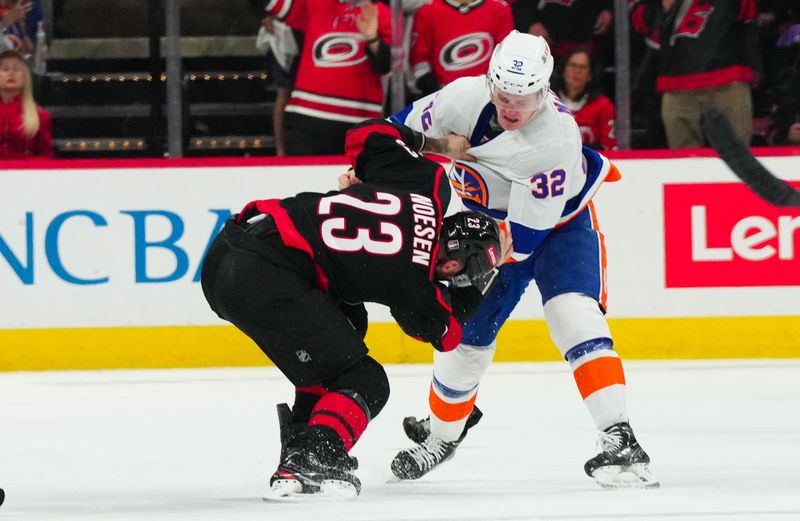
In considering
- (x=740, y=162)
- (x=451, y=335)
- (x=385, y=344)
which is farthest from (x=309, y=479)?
(x=385, y=344)

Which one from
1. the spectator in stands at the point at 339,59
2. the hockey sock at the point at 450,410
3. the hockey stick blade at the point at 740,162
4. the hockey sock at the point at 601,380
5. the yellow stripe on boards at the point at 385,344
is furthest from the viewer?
the spectator in stands at the point at 339,59

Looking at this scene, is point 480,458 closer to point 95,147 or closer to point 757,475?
point 757,475

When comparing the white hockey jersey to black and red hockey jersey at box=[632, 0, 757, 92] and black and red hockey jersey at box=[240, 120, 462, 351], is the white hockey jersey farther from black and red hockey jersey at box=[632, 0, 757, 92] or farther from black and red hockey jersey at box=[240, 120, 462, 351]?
black and red hockey jersey at box=[632, 0, 757, 92]

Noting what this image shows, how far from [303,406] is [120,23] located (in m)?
3.68

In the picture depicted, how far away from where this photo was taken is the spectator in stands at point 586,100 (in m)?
6.57

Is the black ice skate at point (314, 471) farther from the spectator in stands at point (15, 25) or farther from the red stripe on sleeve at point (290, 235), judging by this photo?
the spectator in stands at point (15, 25)

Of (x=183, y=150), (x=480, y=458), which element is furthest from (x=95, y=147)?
(x=480, y=458)

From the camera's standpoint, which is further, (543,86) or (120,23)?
(120,23)

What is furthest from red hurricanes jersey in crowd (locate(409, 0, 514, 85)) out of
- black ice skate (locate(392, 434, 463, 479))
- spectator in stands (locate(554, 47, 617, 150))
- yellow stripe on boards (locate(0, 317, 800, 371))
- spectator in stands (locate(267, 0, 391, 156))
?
black ice skate (locate(392, 434, 463, 479))

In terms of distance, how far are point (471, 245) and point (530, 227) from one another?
13.1 inches

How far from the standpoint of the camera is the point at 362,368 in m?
3.60

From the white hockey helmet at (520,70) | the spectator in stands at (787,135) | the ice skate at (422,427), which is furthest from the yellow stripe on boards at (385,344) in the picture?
the white hockey helmet at (520,70)

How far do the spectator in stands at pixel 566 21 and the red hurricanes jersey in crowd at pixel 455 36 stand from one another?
0.08 meters

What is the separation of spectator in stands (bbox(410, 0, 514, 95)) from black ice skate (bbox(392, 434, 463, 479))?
105 inches
